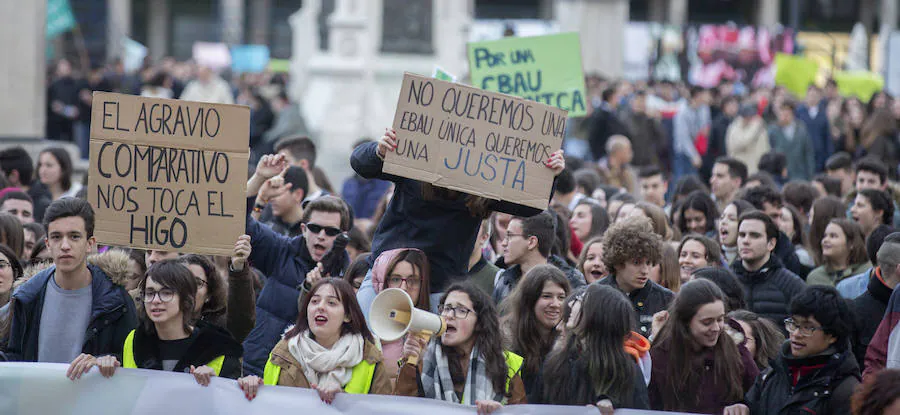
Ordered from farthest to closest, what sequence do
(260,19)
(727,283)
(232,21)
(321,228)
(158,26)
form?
(158,26) < (260,19) < (232,21) < (321,228) < (727,283)

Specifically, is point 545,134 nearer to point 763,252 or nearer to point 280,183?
point 280,183

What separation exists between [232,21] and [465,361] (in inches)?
1589

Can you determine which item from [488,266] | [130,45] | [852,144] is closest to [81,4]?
[130,45]

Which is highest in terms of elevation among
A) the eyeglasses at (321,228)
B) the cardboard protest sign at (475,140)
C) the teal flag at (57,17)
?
the teal flag at (57,17)

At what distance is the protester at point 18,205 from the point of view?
7990 mm

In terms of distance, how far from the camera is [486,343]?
16.6ft

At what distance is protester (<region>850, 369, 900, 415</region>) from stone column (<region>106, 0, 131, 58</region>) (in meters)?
42.6

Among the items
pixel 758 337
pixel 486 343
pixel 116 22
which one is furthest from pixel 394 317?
pixel 116 22

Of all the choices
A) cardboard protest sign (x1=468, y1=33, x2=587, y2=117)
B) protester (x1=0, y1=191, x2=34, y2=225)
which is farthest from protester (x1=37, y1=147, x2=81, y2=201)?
cardboard protest sign (x1=468, y1=33, x2=587, y2=117)

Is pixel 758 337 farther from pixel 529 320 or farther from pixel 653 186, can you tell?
pixel 653 186

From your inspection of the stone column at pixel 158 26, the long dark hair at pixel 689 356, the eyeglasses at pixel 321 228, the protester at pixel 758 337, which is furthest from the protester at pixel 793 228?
the stone column at pixel 158 26

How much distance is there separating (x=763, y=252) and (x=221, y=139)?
10.1 ft

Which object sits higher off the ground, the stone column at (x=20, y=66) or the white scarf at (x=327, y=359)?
the stone column at (x=20, y=66)

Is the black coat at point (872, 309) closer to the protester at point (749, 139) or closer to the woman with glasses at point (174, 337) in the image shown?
the woman with glasses at point (174, 337)
